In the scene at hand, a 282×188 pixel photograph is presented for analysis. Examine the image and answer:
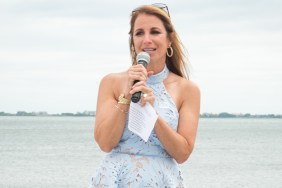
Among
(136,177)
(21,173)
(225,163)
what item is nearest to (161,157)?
(136,177)

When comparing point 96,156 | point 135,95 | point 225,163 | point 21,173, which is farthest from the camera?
point 96,156

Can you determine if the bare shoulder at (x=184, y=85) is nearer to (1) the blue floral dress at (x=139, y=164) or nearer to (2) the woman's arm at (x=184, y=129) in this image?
(2) the woman's arm at (x=184, y=129)

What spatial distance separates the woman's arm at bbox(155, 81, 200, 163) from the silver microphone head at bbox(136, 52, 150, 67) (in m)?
0.30

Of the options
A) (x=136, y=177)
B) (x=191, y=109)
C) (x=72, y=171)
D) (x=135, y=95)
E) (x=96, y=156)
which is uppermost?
(x=135, y=95)

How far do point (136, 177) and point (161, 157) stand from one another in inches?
6.9

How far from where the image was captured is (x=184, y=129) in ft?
13.6

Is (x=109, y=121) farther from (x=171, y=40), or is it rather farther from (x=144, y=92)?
(x=171, y=40)

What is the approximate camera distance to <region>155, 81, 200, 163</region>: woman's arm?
13.0 ft

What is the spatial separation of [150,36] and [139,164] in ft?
2.23

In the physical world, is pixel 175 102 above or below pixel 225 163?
above

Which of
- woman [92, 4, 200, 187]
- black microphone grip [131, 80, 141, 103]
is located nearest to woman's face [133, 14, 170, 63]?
woman [92, 4, 200, 187]

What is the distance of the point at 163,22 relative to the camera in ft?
13.7

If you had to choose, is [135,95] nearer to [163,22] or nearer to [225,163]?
[163,22]

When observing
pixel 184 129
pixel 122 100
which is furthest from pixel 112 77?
pixel 184 129
